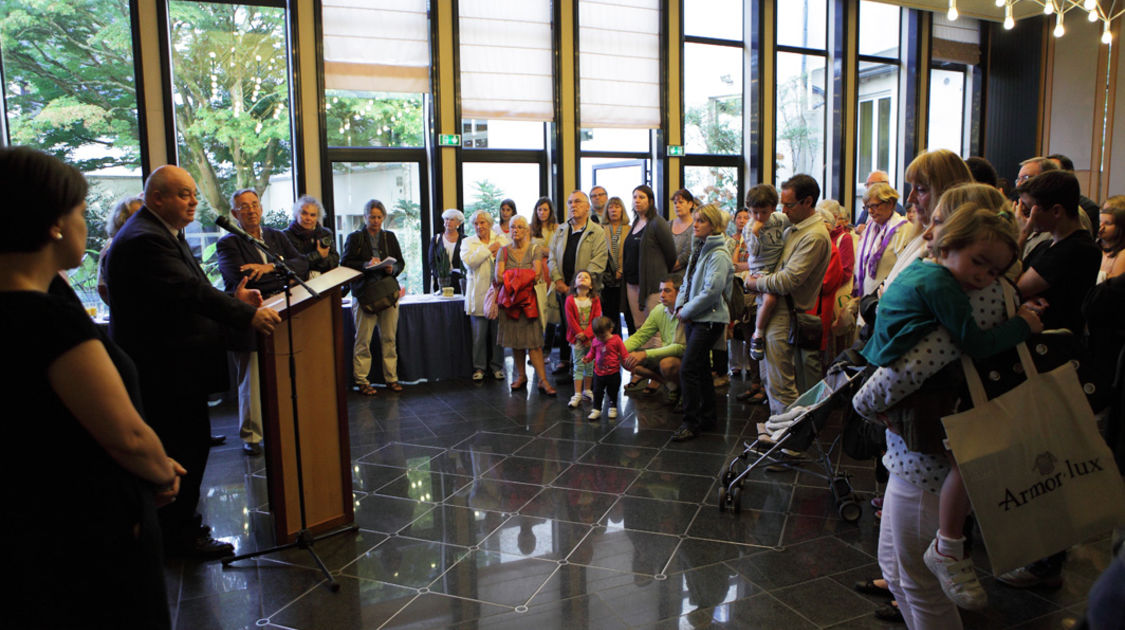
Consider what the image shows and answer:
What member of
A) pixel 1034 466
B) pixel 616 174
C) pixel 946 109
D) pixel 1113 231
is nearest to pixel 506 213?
pixel 616 174

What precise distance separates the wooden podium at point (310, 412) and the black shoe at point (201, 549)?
245 millimetres

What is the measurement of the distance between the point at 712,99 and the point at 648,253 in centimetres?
467

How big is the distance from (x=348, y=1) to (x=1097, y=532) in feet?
26.5

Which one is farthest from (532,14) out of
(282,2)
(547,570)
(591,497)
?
(547,570)

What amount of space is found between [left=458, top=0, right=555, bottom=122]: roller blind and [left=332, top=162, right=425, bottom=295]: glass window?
1.08 m

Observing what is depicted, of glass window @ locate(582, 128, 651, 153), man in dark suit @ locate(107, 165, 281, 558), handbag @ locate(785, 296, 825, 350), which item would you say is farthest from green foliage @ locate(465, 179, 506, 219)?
man in dark suit @ locate(107, 165, 281, 558)

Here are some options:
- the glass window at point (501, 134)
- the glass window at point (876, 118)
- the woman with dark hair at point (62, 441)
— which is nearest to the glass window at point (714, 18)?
the glass window at point (876, 118)

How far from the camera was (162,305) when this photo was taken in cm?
312

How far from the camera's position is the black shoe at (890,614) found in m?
2.60

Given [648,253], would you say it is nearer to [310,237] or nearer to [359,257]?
[359,257]

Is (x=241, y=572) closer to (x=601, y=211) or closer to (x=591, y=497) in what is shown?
(x=591, y=497)

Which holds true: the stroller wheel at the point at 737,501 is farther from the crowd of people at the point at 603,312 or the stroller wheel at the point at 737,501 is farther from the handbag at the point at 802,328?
the handbag at the point at 802,328

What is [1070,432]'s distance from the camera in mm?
1873

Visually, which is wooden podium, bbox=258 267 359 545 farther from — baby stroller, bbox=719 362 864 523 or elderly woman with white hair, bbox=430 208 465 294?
elderly woman with white hair, bbox=430 208 465 294
